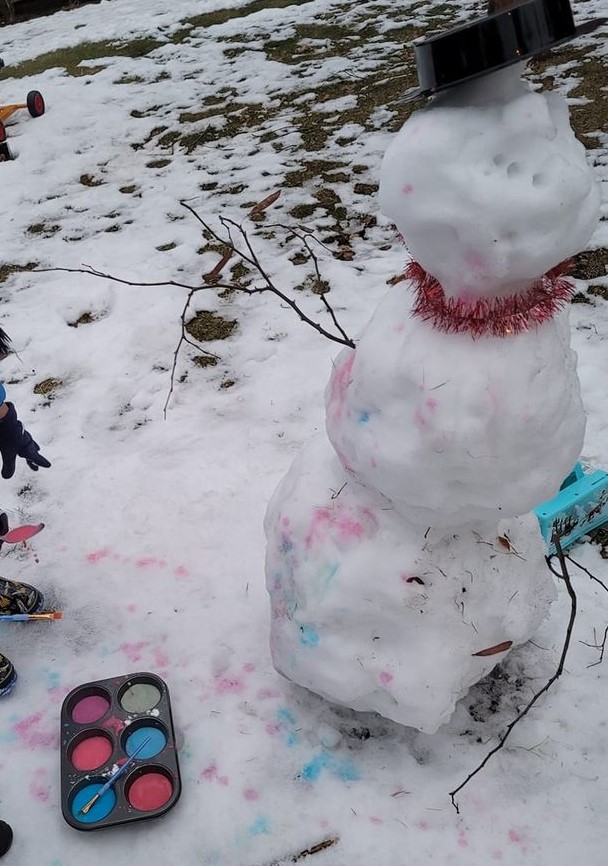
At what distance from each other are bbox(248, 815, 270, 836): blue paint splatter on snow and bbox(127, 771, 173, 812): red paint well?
0.18 meters

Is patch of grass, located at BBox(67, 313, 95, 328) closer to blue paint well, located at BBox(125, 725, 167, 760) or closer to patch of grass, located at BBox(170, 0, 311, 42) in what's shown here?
blue paint well, located at BBox(125, 725, 167, 760)

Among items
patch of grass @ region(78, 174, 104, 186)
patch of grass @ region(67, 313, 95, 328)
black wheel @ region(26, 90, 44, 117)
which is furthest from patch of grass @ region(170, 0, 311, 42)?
patch of grass @ region(67, 313, 95, 328)

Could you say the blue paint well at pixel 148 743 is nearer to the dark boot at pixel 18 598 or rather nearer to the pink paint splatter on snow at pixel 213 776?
the pink paint splatter on snow at pixel 213 776

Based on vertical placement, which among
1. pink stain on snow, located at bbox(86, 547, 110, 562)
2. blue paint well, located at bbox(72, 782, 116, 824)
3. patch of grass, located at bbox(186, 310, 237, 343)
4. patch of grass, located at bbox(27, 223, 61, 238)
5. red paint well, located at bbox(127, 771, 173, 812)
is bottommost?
red paint well, located at bbox(127, 771, 173, 812)

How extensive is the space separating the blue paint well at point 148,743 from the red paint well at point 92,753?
4 cm

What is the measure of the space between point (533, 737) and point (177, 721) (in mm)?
803

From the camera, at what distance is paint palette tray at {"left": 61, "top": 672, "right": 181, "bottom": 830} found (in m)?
1.53

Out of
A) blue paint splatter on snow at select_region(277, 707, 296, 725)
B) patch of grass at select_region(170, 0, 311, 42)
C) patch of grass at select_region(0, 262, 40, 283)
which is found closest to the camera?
blue paint splatter on snow at select_region(277, 707, 296, 725)

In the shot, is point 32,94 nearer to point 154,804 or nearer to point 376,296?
point 376,296

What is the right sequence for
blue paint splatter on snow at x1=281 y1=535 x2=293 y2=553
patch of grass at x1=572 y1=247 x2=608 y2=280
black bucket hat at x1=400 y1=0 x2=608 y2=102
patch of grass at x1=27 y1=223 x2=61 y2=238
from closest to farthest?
1. black bucket hat at x1=400 y1=0 x2=608 y2=102
2. blue paint splatter on snow at x1=281 y1=535 x2=293 y2=553
3. patch of grass at x1=572 y1=247 x2=608 y2=280
4. patch of grass at x1=27 y1=223 x2=61 y2=238

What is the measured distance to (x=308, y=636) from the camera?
58.7 inches

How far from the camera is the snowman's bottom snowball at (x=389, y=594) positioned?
136cm

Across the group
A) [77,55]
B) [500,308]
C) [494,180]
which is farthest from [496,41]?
[77,55]

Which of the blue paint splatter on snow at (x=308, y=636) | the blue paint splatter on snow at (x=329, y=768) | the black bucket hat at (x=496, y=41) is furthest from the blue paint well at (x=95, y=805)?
the black bucket hat at (x=496, y=41)
